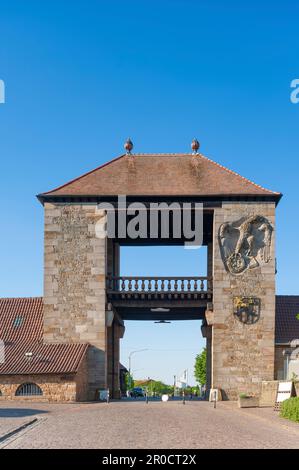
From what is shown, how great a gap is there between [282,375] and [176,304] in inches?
281

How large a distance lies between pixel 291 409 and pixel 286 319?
63.8ft

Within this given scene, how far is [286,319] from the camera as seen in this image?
1843 inches

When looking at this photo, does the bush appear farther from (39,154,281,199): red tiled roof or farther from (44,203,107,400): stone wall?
(39,154,281,199): red tiled roof

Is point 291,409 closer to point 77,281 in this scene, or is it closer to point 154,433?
point 154,433

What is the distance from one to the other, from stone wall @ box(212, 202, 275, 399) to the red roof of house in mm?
7650

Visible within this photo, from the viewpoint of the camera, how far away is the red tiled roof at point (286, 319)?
148 ft

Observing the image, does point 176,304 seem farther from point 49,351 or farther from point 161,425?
point 161,425

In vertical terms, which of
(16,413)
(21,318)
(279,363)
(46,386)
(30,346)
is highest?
(21,318)

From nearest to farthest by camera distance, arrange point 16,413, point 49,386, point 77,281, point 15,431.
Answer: point 15,431
point 16,413
point 49,386
point 77,281

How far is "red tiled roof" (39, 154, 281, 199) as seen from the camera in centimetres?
4494

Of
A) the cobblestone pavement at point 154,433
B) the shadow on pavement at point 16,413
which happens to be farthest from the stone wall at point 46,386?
the cobblestone pavement at point 154,433

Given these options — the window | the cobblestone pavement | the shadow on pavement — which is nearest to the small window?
the window

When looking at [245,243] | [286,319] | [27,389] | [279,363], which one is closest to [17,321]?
[27,389]

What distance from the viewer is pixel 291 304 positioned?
48.4 m
